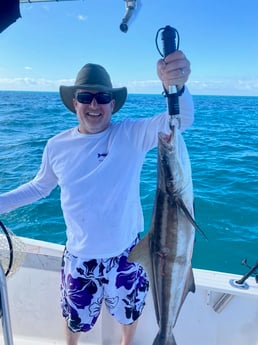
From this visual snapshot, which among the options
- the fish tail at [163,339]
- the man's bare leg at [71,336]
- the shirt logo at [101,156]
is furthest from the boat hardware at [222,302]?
the shirt logo at [101,156]

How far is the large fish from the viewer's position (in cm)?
148

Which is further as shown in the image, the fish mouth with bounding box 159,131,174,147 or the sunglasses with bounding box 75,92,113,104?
the sunglasses with bounding box 75,92,113,104

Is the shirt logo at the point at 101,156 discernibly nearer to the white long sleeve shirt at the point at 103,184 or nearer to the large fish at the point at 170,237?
the white long sleeve shirt at the point at 103,184

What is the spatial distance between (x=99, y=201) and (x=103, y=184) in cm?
11

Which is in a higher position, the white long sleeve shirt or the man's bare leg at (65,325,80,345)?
the white long sleeve shirt

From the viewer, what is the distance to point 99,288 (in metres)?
2.09

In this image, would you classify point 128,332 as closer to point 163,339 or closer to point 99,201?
point 163,339

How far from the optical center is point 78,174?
2027mm

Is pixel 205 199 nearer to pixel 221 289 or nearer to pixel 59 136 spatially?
pixel 221 289

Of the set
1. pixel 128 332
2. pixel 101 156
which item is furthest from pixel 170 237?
pixel 128 332

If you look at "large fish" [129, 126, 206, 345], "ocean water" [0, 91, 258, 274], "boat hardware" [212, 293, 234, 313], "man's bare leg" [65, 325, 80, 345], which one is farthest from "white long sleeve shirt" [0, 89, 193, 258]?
"ocean water" [0, 91, 258, 274]

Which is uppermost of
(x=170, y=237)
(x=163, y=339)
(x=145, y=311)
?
(x=170, y=237)

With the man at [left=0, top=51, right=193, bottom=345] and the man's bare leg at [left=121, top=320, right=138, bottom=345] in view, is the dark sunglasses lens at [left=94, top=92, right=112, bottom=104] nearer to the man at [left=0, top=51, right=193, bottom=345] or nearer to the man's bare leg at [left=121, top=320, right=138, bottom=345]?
the man at [left=0, top=51, right=193, bottom=345]

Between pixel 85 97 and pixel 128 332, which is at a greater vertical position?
pixel 85 97
